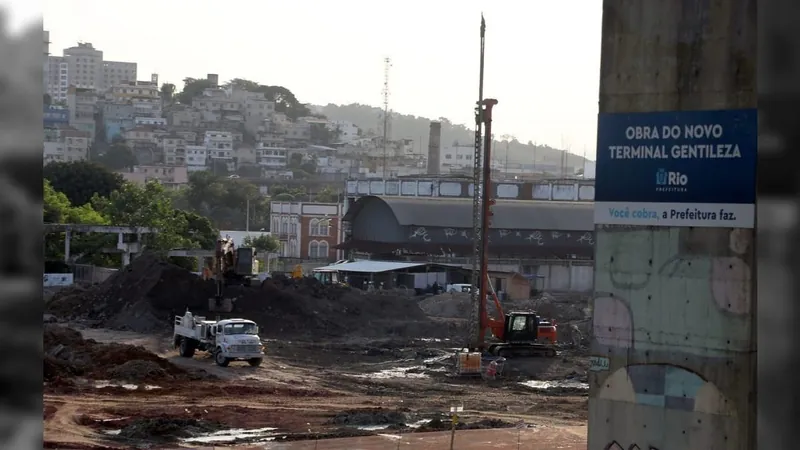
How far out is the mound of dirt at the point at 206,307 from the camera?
62.2m

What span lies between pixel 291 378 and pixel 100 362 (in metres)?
7.23

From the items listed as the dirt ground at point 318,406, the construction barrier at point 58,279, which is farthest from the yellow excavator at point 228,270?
the construction barrier at point 58,279

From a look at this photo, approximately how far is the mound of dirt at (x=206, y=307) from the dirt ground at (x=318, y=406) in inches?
360

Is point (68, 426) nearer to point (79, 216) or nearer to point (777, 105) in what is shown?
point (777, 105)

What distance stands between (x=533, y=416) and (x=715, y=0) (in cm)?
2372

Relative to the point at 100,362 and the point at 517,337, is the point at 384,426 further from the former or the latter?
the point at 517,337

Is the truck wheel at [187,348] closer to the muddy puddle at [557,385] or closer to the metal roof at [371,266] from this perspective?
the muddy puddle at [557,385]

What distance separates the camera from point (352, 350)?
55.6m

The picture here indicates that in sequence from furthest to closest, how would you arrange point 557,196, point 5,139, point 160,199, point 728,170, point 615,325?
point 557,196
point 160,199
point 615,325
point 728,170
point 5,139

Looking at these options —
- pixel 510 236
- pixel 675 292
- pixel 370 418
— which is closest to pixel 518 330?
pixel 370 418

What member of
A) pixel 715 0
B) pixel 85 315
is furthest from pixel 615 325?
pixel 85 315

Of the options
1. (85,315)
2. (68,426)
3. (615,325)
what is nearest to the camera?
(615,325)

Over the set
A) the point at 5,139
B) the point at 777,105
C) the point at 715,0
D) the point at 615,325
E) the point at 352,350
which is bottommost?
the point at 352,350

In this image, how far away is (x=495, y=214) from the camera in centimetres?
10931
